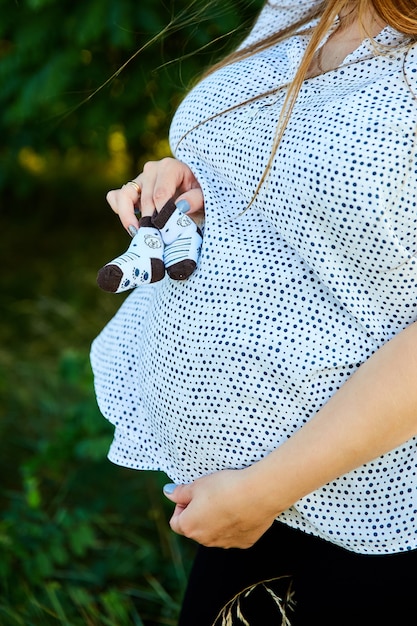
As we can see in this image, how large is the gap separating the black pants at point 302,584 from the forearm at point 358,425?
0.21 metres

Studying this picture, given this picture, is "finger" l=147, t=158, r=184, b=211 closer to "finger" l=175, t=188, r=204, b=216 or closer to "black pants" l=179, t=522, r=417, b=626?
"finger" l=175, t=188, r=204, b=216

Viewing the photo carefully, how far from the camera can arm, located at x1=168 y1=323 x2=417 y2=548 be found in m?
1.00

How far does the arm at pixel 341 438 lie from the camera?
3.29 ft

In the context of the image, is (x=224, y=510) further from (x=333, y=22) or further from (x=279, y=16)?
(x=279, y=16)

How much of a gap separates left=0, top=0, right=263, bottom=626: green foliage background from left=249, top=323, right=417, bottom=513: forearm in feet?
2.43

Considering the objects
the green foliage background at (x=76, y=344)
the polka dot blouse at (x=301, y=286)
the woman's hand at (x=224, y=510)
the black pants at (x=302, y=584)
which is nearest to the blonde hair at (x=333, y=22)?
the polka dot blouse at (x=301, y=286)

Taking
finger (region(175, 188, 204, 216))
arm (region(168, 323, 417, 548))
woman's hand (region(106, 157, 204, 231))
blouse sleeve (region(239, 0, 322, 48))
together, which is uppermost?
blouse sleeve (region(239, 0, 322, 48))

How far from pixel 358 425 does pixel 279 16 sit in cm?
87

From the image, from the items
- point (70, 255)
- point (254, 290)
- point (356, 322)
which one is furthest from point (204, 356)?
point (70, 255)

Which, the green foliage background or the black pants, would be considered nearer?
the black pants

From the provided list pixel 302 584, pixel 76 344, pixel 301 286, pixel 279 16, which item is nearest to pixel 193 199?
pixel 301 286

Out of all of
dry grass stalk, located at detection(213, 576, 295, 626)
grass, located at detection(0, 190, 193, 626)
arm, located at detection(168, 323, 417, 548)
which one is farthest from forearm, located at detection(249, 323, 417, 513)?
grass, located at detection(0, 190, 193, 626)

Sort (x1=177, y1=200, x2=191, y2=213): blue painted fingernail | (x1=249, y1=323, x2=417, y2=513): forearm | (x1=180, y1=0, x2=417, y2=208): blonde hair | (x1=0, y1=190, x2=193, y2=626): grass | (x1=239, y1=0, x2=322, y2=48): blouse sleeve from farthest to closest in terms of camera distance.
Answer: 1. (x1=0, y1=190, x2=193, y2=626): grass
2. (x1=239, y1=0, x2=322, y2=48): blouse sleeve
3. (x1=177, y1=200, x2=191, y2=213): blue painted fingernail
4. (x1=180, y1=0, x2=417, y2=208): blonde hair
5. (x1=249, y1=323, x2=417, y2=513): forearm

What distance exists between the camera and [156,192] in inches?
51.9
